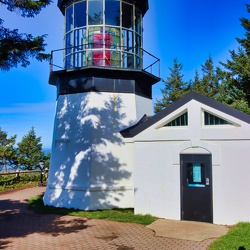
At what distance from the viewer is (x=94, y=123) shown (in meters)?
11.7

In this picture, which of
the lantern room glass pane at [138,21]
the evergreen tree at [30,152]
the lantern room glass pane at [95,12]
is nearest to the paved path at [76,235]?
the lantern room glass pane at [95,12]

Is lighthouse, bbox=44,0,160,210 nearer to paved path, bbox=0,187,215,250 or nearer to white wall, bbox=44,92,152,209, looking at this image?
white wall, bbox=44,92,152,209

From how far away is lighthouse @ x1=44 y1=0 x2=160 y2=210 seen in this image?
11.5m

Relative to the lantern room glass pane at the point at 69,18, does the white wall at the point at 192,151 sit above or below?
below

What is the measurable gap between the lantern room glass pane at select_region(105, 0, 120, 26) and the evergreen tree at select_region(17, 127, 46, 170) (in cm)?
1931

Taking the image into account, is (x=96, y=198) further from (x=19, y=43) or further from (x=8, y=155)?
(x=8, y=155)

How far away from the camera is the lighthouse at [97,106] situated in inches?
452

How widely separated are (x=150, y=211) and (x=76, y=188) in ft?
10.5

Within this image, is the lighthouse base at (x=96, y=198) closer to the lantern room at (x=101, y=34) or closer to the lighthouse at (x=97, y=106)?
the lighthouse at (x=97, y=106)

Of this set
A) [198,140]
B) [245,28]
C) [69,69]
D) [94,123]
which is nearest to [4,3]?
[69,69]

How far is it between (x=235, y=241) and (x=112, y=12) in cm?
981

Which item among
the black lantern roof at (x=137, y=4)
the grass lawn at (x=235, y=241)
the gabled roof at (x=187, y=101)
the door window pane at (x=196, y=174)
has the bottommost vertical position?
the grass lawn at (x=235, y=241)

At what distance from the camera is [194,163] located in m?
9.30

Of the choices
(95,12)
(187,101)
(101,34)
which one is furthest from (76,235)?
(95,12)
